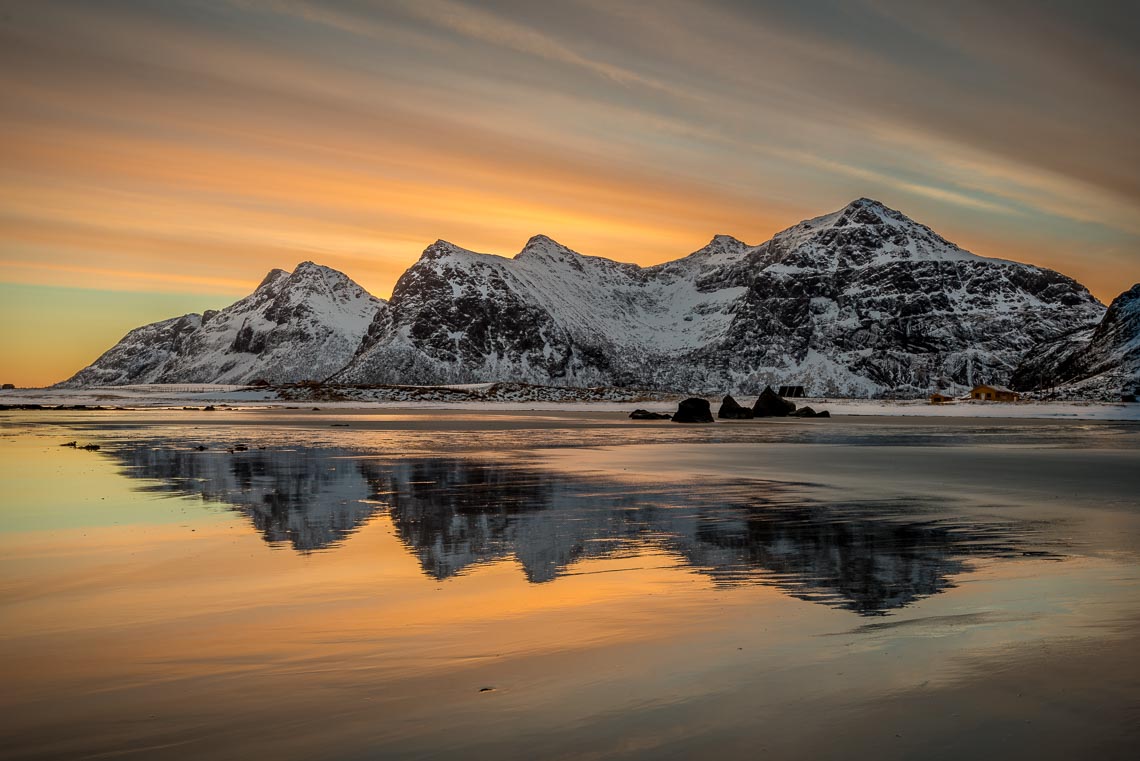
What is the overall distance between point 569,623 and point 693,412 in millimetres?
66206

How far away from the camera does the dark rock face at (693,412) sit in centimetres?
7438

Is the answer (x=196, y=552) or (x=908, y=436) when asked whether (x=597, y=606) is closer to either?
(x=196, y=552)

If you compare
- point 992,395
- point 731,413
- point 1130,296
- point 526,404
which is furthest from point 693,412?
point 1130,296

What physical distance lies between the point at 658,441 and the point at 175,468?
950 inches

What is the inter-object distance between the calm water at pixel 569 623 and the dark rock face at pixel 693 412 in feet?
171

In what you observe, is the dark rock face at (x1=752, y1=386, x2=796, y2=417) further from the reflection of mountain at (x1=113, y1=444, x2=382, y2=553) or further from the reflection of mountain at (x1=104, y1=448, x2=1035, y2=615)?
the reflection of mountain at (x1=104, y1=448, x2=1035, y2=615)

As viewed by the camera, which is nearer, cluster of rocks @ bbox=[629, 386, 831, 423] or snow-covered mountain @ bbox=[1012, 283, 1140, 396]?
cluster of rocks @ bbox=[629, 386, 831, 423]

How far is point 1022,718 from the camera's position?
21.1 feet

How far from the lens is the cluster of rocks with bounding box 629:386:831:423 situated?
7481 cm

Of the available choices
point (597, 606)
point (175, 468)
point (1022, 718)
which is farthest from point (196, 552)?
point (175, 468)

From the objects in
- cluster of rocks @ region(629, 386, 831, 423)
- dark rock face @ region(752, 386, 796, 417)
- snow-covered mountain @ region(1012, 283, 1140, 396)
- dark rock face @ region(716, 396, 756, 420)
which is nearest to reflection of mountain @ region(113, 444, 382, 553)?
cluster of rocks @ region(629, 386, 831, 423)

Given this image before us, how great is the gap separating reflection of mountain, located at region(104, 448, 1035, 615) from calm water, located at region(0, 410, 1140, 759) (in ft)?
0.36

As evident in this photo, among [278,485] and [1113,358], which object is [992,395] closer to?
[1113,358]

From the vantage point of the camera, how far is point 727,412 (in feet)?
297
